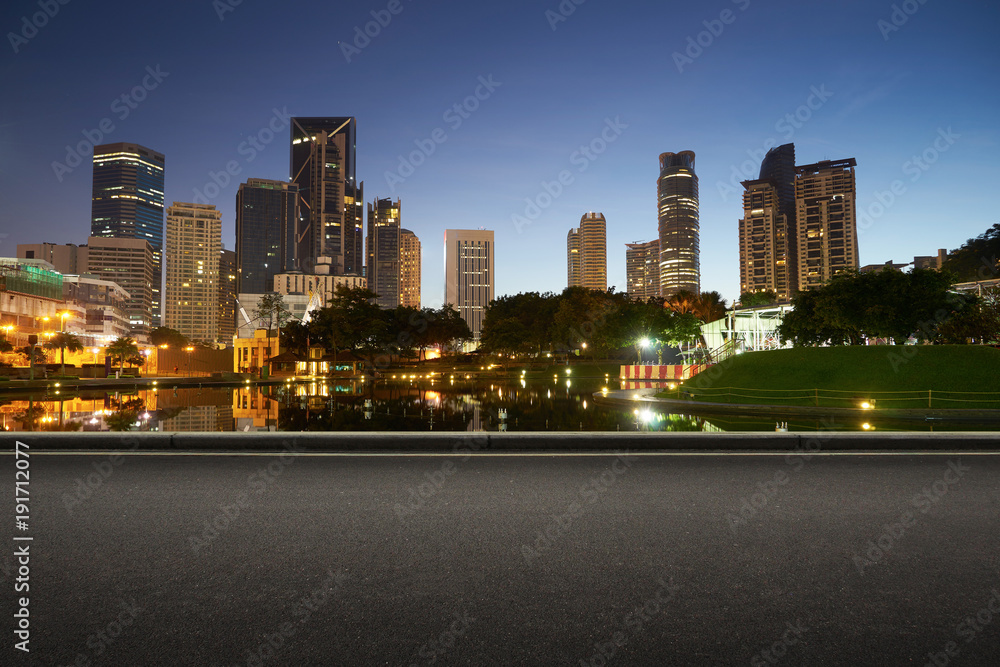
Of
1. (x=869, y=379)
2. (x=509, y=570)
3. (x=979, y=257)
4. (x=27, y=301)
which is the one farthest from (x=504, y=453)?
(x=27, y=301)

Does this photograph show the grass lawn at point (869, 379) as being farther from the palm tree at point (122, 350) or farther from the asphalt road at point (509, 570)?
the palm tree at point (122, 350)

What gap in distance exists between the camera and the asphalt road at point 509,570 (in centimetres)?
335

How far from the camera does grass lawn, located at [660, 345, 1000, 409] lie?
24422mm

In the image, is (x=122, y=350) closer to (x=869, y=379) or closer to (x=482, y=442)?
(x=482, y=442)

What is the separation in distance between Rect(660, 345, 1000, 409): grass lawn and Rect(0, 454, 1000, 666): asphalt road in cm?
1949

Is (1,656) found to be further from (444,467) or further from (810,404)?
A: (810,404)

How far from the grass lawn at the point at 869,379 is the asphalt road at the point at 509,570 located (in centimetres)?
1949

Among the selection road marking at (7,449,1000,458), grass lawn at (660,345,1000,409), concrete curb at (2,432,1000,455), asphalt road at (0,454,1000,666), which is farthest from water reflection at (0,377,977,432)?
asphalt road at (0,454,1000,666)

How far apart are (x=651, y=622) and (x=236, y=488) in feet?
17.5

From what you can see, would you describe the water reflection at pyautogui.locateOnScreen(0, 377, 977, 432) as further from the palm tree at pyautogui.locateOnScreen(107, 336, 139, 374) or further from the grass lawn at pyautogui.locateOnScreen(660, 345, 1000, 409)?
the palm tree at pyautogui.locateOnScreen(107, 336, 139, 374)

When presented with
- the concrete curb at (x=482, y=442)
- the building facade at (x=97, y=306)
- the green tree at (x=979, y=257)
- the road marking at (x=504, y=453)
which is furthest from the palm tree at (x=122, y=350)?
the green tree at (x=979, y=257)

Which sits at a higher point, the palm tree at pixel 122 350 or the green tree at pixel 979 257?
the green tree at pixel 979 257

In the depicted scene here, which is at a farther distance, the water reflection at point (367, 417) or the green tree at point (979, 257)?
the green tree at point (979, 257)

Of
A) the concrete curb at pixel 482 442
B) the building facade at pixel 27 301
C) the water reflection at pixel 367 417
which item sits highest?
the building facade at pixel 27 301
